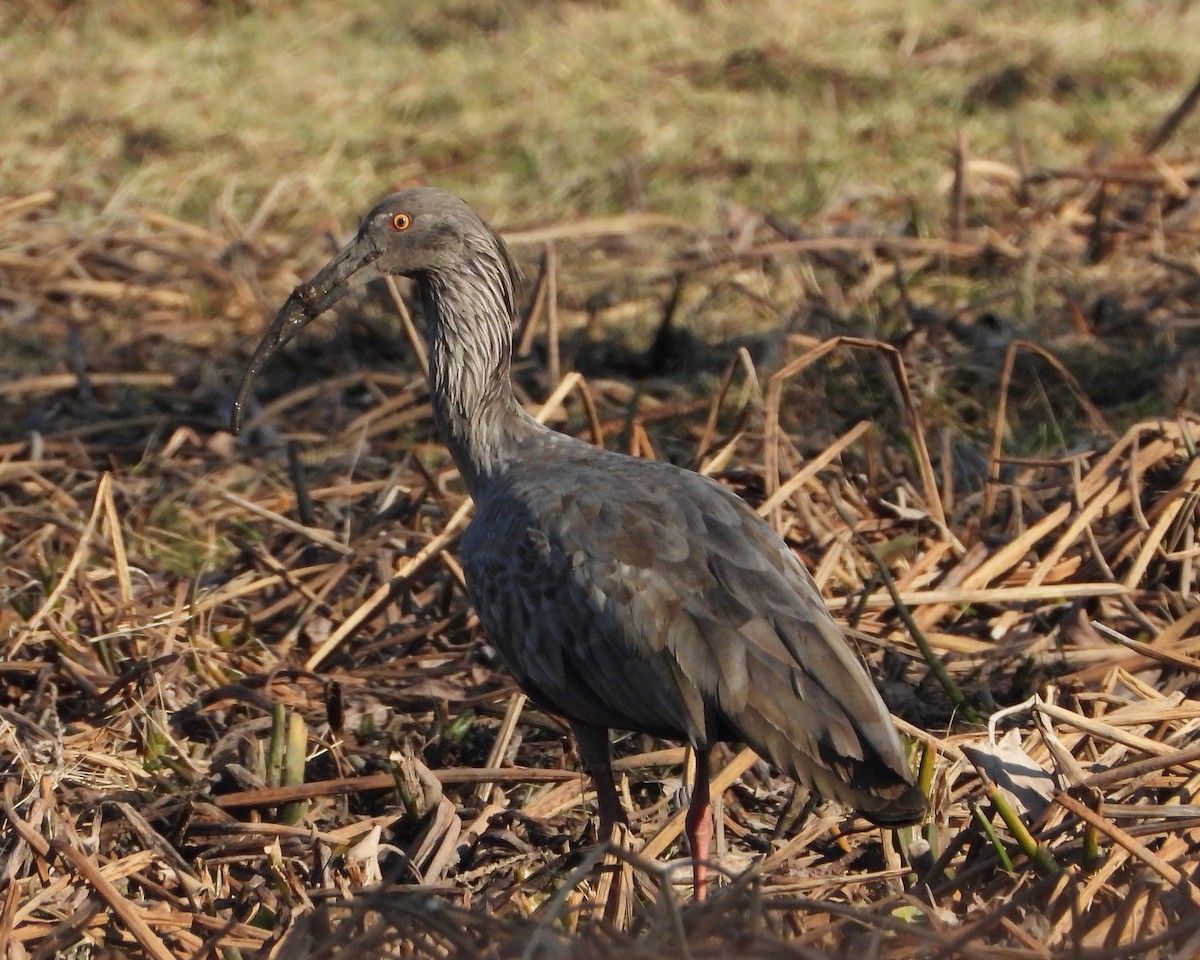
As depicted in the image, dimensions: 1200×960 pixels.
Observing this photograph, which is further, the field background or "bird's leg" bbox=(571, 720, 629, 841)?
"bird's leg" bbox=(571, 720, 629, 841)

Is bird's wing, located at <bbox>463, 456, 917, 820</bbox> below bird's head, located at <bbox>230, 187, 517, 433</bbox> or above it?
below

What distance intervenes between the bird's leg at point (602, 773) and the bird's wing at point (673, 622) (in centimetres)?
9

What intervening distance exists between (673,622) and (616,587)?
188mm

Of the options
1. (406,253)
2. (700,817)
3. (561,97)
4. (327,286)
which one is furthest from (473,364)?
(561,97)

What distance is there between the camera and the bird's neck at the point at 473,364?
16.1 feet

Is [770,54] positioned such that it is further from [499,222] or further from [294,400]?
[294,400]

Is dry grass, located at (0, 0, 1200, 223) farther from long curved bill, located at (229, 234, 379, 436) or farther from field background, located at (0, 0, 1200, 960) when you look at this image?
long curved bill, located at (229, 234, 379, 436)

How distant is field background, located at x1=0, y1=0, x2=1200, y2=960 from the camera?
4.01 metres

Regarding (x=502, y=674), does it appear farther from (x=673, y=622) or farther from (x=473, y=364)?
(x=673, y=622)

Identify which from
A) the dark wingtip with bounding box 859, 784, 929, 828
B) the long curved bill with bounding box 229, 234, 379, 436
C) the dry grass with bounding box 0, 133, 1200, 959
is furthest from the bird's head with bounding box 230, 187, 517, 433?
the dark wingtip with bounding box 859, 784, 929, 828

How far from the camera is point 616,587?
4098 mm

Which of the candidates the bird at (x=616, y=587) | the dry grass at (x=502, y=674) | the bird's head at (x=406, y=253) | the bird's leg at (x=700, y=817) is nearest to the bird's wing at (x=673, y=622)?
the bird at (x=616, y=587)

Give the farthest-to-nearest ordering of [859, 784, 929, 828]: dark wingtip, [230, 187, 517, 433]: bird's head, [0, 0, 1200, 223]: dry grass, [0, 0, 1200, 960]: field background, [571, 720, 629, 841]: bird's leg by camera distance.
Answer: [0, 0, 1200, 223]: dry grass
[230, 187, 517, 433]: bird's head
[571, 720, 629, 841]: bird's leg
[0, 0, 1200, 960]: field background
[859, 784, 929, 828]: dark wingtip

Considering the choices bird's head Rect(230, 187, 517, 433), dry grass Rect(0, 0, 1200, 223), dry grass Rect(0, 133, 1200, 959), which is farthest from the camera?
dry grass Rect(0, 0, 1200, 223)
